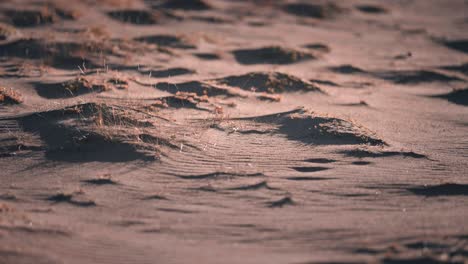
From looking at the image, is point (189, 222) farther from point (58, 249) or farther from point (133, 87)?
point (133, 87)

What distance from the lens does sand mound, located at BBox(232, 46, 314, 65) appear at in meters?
9.64

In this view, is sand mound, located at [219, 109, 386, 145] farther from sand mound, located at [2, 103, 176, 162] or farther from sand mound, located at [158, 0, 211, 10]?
sand mound, located at [158, 0, 211, 10]

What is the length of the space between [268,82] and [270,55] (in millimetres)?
1991

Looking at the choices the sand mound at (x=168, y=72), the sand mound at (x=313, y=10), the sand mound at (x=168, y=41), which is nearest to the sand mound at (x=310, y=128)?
the sand mound at (x=168, y=72)

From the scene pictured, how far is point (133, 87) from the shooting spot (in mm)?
7258

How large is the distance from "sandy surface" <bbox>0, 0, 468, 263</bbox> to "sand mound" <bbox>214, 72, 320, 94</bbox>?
0.03m

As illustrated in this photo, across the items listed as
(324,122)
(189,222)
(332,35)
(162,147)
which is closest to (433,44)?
(332,35)

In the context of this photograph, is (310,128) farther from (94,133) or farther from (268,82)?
(94,133)

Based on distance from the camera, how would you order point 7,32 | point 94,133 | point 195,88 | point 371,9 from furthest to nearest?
1. point 371,9
2. point 7,32
3. point 195,88
4. point 94,133

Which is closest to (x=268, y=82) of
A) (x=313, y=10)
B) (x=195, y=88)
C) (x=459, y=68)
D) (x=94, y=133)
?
(x=195, y=88)

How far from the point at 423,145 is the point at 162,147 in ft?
9.72

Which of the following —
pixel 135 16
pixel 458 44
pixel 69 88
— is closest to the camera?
pixel 69 88

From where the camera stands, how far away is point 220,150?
539 cm

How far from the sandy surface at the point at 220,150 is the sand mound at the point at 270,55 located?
0.13 feet
